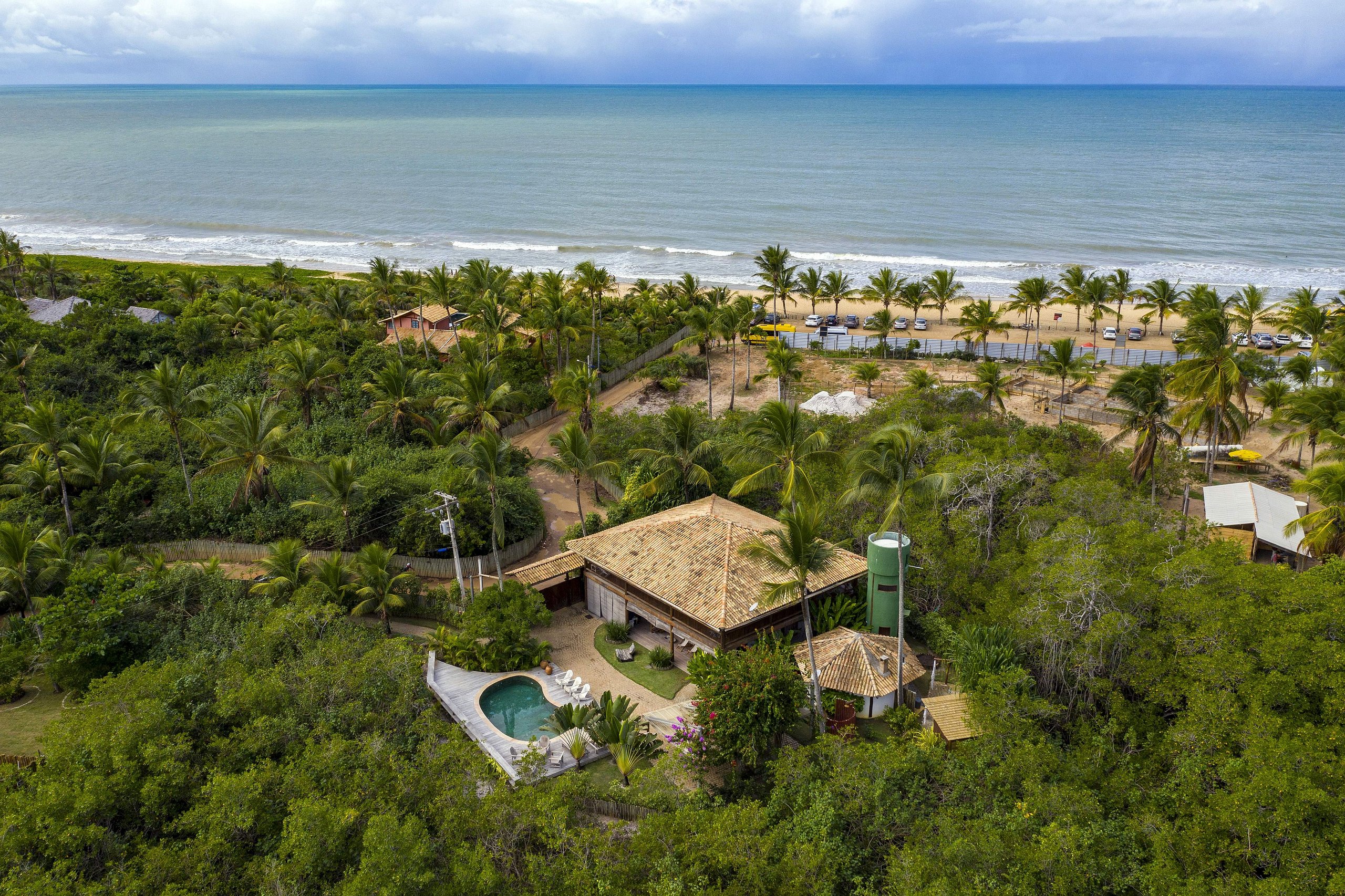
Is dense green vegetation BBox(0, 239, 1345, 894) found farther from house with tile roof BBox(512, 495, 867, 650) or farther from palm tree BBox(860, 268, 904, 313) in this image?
palm tree BBox(860, 268, 904, 313)

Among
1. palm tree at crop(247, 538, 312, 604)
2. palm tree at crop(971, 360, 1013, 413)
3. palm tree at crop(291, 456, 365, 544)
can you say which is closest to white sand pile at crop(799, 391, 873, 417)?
palm tree at crop(971, 360, 1013, 413)

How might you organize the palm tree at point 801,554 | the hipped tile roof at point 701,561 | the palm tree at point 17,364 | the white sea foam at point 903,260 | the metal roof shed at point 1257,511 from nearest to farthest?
1. the palm tree at point 801,554
2. the hipped tile roof at point 701,561
3. the metal roof shed at point 1257,511
4. the palm tree at point 17,364
5. the white sea foam at point 903,260

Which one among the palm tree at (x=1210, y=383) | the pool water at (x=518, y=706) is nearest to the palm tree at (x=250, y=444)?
the pool water at (x=518, y=706)

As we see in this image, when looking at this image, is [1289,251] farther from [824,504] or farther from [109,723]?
[109,723]

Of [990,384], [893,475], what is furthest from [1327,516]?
[990,384]

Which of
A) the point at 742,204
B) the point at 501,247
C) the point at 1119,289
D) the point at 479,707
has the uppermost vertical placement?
the point at 742,204

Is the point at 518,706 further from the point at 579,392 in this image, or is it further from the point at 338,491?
the point at 579,392

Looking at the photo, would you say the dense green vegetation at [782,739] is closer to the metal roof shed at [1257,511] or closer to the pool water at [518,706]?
the pool water at [518,706]
